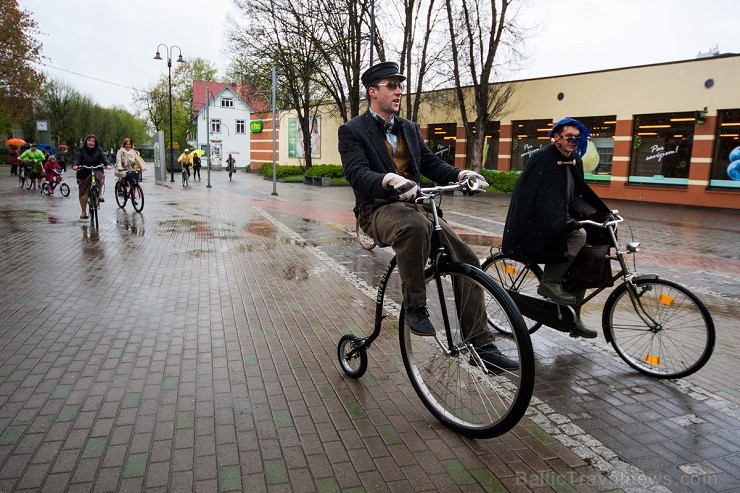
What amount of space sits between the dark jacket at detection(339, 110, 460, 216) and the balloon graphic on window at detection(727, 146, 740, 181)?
20.8 meters

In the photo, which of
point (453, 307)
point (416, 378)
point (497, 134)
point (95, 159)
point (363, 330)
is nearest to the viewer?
point (453, 307)

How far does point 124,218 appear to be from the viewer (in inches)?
522

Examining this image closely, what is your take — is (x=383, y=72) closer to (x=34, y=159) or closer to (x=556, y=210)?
(x=556, y=210)

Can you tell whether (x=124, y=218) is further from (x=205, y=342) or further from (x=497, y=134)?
(x=497, y=134)

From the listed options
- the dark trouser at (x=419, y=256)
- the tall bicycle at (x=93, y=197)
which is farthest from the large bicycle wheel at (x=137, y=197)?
the dark trouser at (x=419, y=256)

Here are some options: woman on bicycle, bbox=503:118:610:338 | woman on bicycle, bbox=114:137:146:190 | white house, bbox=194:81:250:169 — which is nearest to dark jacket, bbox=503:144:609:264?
woman on bicycle, bbox=503:118:610:338

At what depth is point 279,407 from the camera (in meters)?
3.43

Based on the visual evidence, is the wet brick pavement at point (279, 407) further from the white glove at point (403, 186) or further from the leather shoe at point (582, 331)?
the white glove at point (403, 186)

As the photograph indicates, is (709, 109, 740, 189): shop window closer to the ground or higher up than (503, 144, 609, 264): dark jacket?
higher up

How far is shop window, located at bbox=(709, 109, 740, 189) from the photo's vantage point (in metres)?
20.8

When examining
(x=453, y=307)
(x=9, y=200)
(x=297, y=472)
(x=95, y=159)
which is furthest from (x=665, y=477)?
(x=9, y=200)

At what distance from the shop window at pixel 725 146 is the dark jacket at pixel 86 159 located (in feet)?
71.4

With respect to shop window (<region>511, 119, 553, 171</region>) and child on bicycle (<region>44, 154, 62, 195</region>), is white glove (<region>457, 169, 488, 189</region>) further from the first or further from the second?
shop window (<region>511, 119, 553, 171</region>)

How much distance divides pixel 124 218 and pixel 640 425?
12.9 meters
